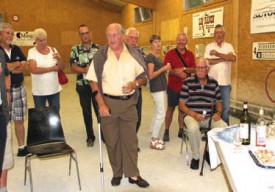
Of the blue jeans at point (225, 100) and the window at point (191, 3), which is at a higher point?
the window at point (191, 3)

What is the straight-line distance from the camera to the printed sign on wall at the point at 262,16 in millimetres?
4638

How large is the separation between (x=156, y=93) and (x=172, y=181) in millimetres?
1182

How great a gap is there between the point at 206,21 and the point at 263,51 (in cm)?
212

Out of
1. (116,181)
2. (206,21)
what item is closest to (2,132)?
(116,181)

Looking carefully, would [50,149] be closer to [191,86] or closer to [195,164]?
[195,164]

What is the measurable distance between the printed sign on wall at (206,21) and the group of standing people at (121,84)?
220 centimetres

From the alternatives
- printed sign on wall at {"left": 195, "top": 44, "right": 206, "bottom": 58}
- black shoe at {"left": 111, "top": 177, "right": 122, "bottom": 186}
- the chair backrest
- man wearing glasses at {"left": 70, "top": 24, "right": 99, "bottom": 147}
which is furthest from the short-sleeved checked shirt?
printed sign on wall at {"left": 195, "top": 44, "right": 206, "bottom": 58}

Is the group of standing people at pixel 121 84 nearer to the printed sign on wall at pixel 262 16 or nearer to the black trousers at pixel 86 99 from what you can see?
the black trousers at pixel 86 99

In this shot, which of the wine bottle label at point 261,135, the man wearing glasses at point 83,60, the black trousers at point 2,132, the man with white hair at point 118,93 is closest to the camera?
the wine bottle label at point 261,135

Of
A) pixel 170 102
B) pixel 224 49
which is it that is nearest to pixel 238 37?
pixel 224 49

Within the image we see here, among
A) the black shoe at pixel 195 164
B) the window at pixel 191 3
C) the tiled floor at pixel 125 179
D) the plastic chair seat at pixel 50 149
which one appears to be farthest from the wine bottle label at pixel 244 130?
the window at pixel 191 3

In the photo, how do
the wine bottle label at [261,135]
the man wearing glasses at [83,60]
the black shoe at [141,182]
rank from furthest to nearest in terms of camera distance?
the man wearing glasses at [83,60] < the black shoe at [141,182] < the wine bottle label at [261,135]

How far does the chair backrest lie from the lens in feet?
9.92

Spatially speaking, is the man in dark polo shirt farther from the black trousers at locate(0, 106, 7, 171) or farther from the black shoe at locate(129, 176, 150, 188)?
the black shoe at locate(129, 176, 150, 188)
